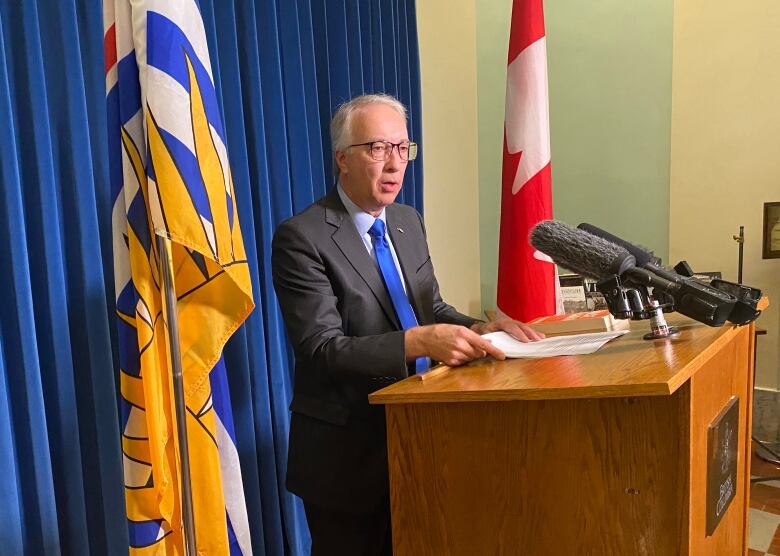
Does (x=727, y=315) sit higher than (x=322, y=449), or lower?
higher

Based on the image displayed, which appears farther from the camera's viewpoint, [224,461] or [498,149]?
[498,149]

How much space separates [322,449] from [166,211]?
1.94 feet

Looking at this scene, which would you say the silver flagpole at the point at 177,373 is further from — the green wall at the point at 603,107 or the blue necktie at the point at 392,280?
the green wall at the point at 603,107

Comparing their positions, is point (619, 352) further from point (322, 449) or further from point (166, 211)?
point (166, 211)

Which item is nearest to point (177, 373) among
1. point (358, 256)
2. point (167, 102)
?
point (358, 256)

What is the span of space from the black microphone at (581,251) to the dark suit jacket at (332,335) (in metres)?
0.37

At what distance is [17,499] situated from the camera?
4.64 feet

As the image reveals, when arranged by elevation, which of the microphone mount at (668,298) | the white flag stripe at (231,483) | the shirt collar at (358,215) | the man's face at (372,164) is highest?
the man's face at (372,164)

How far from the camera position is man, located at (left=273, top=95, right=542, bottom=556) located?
4.26ft

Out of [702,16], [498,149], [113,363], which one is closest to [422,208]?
[498,149]

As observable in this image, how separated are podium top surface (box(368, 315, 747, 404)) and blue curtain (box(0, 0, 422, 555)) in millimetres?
947

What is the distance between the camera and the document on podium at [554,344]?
111 centimetres

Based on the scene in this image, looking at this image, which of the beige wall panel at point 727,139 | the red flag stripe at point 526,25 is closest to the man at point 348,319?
the red flag stripe at point 526,25

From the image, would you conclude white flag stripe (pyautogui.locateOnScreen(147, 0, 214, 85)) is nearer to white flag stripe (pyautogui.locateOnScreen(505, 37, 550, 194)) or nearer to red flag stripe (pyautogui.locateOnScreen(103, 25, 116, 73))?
red flag stripe (pyautogui.locateOnScreen(103, 25, 116, 73))
